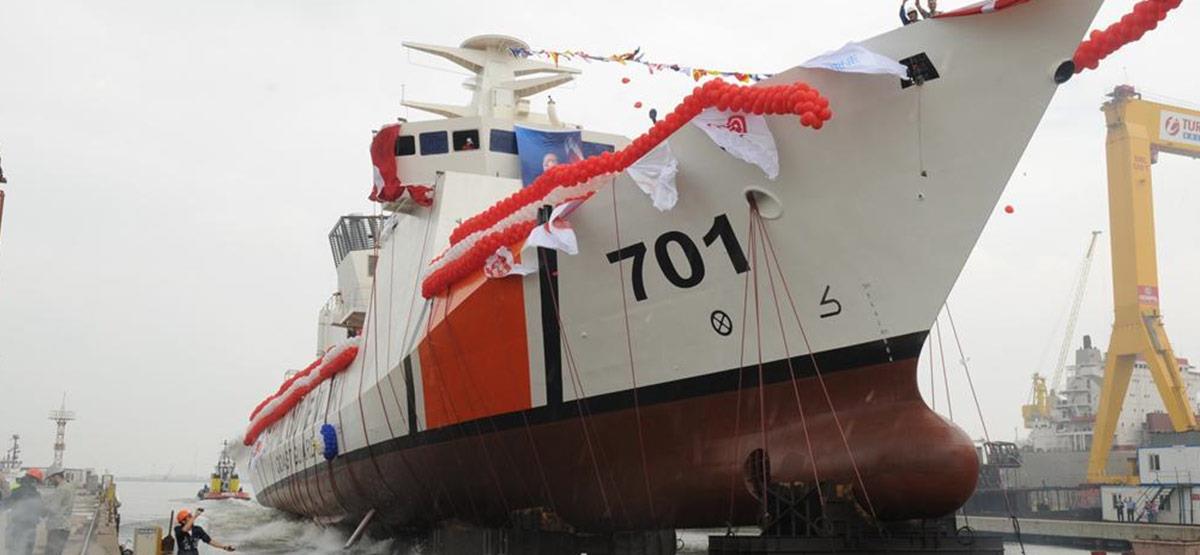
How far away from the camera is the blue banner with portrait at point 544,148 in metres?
16.4

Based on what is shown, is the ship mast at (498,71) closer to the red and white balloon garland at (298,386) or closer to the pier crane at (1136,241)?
the red and white balloon garland at (298,386)

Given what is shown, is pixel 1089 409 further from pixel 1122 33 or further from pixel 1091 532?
pixel 1122 33

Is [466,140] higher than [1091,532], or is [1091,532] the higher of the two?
[466,140]

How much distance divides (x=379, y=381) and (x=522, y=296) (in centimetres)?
468

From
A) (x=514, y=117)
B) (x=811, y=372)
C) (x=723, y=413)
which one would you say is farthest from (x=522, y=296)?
(x=514, y=117)

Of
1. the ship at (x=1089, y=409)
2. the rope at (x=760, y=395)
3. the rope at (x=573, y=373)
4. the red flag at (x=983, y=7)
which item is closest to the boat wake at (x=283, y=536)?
the rope at (x=573, y=373)

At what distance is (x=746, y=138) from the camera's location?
9.23 meters

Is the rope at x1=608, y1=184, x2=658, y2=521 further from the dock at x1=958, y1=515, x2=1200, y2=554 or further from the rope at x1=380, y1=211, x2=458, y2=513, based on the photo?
the dock at x1=958, y1=515, x2=1200, y2=554

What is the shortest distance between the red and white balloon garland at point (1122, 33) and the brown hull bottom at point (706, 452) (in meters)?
2.92

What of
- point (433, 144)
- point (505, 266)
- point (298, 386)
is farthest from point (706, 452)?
point (298, 386)

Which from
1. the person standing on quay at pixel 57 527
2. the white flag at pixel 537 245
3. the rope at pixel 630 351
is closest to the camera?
the white flag at pixel 537 245

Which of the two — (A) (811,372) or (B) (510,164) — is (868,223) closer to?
(A) (811,372)

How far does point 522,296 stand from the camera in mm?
11602

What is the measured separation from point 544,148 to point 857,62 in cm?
864
